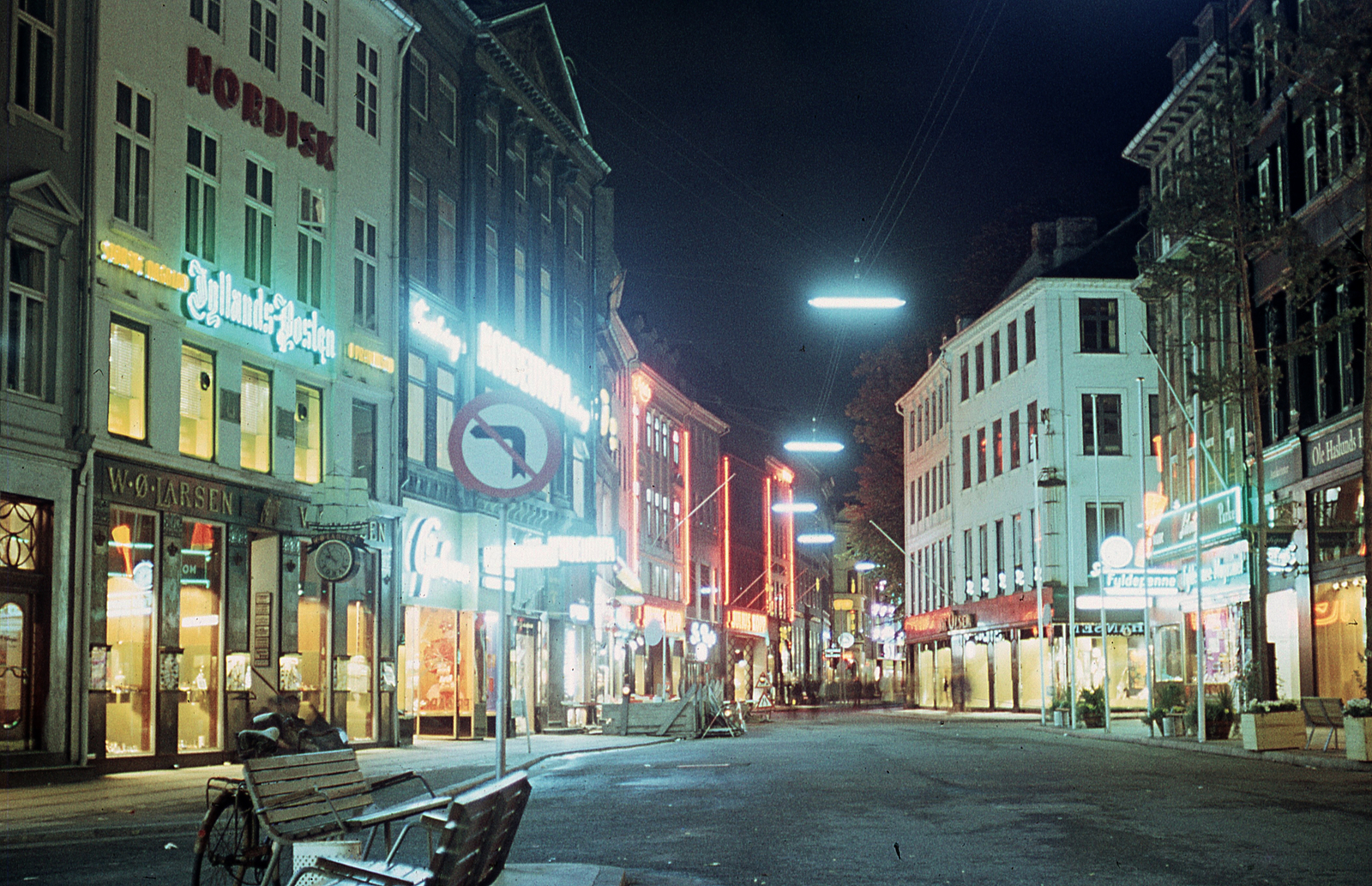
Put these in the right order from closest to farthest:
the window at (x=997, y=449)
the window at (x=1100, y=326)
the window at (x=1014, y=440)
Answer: the window at (x=1100, y=326) < the window at (x=1014, y=440) < the window at (x=997, y=449)

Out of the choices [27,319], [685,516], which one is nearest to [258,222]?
[27,319]

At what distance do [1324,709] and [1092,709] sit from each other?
47.0 ft

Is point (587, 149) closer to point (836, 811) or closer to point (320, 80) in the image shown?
point (320, 80)

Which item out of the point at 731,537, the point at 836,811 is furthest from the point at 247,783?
the point at 731,537

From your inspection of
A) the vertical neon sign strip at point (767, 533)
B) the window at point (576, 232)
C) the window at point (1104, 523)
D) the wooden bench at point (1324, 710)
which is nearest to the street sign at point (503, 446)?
the wooden bench at point (1324, 710)

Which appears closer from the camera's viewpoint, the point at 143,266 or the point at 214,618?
the point at 143,266

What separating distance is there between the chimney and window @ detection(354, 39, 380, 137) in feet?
112

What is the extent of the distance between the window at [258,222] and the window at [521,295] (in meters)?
13.4

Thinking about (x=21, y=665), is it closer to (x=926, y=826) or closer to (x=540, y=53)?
(x=926, y=826)

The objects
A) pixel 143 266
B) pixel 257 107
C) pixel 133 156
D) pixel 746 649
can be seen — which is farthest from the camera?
pixel 746 649

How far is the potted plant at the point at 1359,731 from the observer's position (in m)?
22.7

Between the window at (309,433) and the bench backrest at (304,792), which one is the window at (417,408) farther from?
the bench backrest at (304,792)

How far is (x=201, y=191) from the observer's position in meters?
26.2

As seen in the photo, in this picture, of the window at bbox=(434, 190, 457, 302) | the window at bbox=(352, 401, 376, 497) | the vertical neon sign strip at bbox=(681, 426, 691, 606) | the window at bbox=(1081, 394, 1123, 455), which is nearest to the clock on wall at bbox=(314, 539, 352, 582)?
the window at bbox=(352, 401, 376, 497)
